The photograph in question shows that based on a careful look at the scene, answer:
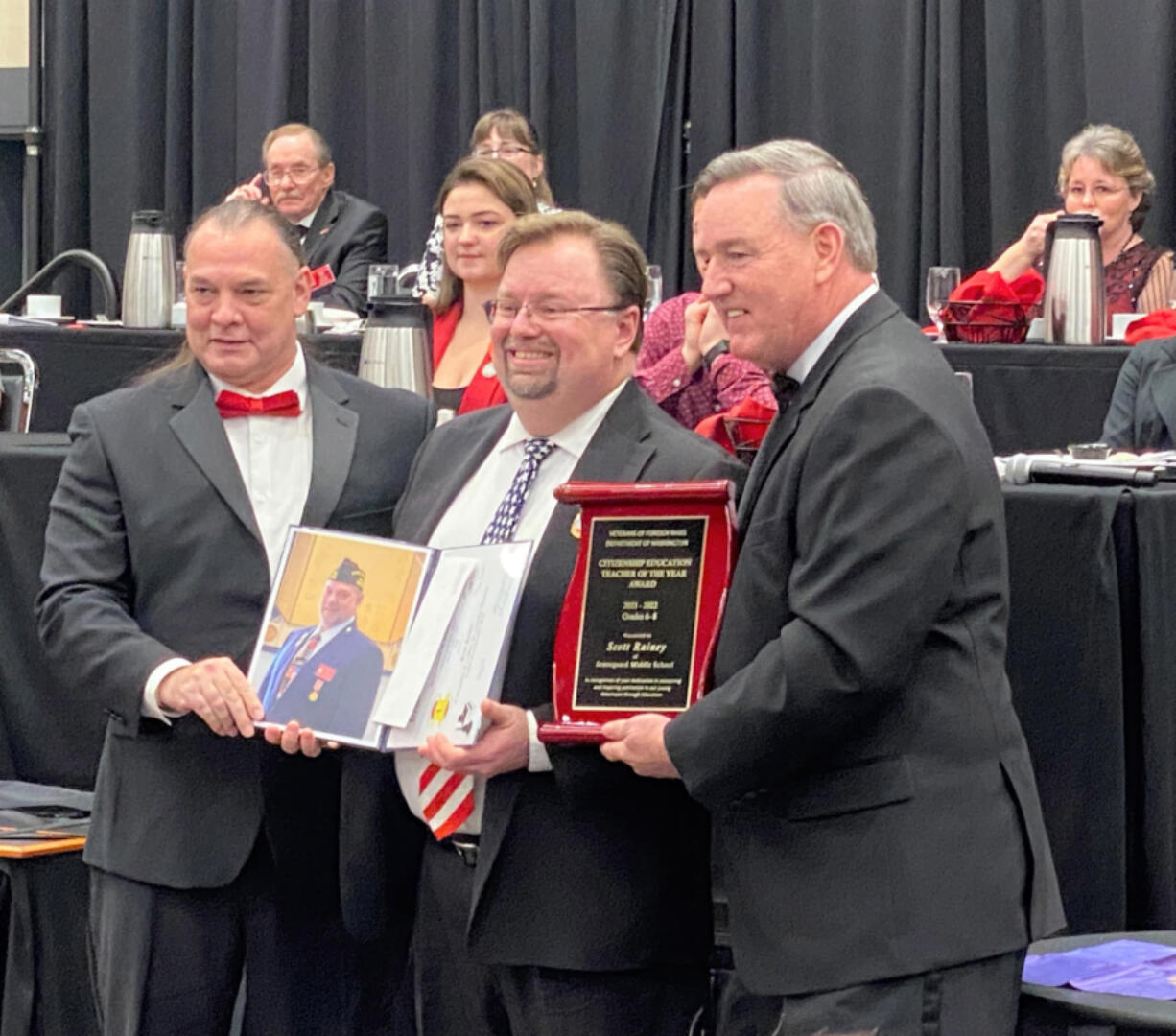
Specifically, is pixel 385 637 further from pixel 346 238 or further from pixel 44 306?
pixel 346 238

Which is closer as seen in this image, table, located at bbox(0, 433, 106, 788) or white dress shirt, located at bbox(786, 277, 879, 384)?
white dress shirt, located at bbox(786, 277, 879, 384)

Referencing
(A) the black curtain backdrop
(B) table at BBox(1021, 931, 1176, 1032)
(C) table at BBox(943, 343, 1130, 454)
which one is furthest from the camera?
(A) the black curtain backdrop

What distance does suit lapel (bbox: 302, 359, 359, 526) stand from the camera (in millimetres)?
2639

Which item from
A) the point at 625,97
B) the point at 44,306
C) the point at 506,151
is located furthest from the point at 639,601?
the point at 625,97

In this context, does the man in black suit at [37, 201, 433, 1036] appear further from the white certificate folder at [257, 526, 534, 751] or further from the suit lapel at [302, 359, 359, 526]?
the white certificate folder at [257, 526, 534, 751]

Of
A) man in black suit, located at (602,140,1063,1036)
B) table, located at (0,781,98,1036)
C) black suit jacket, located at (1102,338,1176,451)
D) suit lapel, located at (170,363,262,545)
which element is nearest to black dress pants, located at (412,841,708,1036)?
man in black suit, located at (602,140,1063,1036)

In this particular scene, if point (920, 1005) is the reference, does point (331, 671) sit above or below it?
above

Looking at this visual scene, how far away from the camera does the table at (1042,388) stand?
4312 millimetres

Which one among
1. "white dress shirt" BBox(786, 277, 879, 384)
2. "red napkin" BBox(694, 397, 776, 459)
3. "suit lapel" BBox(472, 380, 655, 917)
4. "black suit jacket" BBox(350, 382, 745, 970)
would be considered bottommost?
"black suit jacket" BBox(350, 382, 745, 970)

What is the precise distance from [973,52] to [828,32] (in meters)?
0.51

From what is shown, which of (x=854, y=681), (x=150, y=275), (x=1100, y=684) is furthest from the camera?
(x=150, y=275)

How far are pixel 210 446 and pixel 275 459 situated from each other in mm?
92

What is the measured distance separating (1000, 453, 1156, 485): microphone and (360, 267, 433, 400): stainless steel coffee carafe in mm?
1188

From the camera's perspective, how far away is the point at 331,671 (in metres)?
2.45
